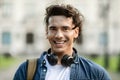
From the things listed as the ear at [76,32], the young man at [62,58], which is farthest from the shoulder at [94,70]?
the ear at [76,32]

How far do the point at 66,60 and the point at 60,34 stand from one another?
0.23 metres

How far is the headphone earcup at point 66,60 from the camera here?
17.5 feet

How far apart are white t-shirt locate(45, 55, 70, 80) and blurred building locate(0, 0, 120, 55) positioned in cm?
6049

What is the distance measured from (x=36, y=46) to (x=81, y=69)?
61316 millimetres

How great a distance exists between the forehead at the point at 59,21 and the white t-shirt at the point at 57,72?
1.17 feet

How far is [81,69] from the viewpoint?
17.8ft

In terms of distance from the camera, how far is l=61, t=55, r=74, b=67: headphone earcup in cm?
535

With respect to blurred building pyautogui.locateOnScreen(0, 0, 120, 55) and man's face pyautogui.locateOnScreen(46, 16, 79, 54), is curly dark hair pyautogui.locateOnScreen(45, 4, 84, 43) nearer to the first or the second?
man's face pyautogui.locateOnScreen(46, 16, 79, 54)

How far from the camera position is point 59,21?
5.39m

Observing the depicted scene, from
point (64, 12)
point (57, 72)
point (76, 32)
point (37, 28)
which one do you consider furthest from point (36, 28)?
point (57, 72)

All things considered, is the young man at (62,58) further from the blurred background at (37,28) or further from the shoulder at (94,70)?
the blurred background at (37,28)

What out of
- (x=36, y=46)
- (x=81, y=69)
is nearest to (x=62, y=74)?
(x=81, y=69)

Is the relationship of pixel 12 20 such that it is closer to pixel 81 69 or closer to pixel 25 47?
pixel 25 47

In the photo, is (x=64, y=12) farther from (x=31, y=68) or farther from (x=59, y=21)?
(x=31, y=68)
